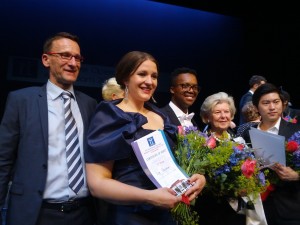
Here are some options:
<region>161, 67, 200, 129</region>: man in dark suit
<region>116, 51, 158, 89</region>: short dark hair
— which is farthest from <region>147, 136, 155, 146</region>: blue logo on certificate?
<region>161, 67, 200, 129</region>: man in dark suit

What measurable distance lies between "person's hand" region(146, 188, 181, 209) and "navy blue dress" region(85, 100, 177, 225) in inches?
5.7

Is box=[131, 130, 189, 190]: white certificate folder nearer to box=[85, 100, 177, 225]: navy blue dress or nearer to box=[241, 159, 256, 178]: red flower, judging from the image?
box=[85, 100, 177, 225]: navy blue dress

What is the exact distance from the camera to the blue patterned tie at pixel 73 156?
1667mm

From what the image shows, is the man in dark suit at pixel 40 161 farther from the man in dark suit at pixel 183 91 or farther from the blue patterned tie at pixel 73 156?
the man in dark suit at pixel 183 91

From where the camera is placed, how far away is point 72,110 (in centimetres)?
179

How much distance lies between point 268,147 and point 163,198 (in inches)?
32.7

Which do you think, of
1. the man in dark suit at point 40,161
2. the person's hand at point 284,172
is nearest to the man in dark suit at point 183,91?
the person's hand at point 284,172

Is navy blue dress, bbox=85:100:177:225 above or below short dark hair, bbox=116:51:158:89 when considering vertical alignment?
below

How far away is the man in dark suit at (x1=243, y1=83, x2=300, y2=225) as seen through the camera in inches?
80.5

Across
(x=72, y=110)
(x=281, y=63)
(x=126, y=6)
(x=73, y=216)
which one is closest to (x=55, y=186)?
(x=73, y=216)

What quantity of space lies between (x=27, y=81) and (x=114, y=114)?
14.2 ft

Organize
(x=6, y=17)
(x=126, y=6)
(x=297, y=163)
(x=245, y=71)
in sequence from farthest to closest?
(x=245, y=71) < (x=126, y=6) < (x=6, y=17) < (x=297, y=163)

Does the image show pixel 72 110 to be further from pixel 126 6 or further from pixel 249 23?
pixel 249 23

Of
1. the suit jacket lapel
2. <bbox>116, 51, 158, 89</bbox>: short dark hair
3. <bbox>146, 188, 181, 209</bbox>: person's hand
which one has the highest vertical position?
<bbox>116, 51, 158, 89</bbox>: short dark hair
